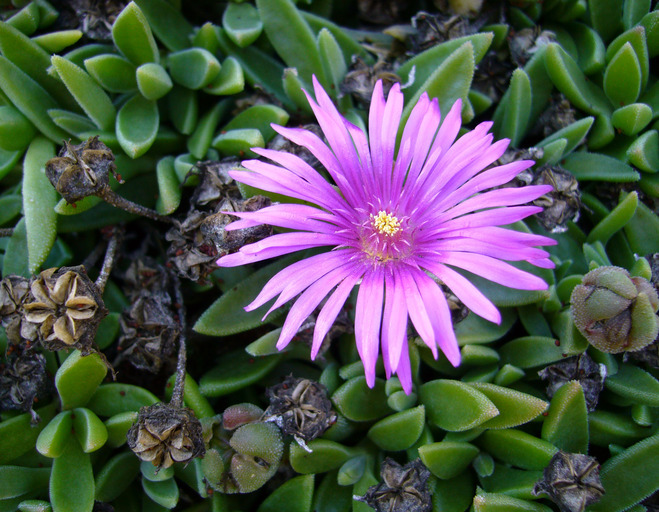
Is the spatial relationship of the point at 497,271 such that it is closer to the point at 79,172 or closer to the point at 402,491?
the point at 402,491

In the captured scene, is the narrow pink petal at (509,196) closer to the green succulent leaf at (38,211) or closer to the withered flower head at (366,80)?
→ the withered flower head at (366,80)

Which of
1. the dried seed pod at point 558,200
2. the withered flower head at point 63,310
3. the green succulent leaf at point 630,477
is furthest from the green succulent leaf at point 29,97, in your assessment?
the green succulent leaf at point 630,477

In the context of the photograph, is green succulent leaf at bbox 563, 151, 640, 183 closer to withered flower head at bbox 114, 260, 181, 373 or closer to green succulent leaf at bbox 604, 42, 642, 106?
green succulent leaf at bbox 604, 42, 642, 106

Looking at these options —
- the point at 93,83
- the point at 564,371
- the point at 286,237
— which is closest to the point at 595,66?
the point at 564,371

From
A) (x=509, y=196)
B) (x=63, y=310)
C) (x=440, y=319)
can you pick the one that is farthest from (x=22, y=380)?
(x=509, y=196)

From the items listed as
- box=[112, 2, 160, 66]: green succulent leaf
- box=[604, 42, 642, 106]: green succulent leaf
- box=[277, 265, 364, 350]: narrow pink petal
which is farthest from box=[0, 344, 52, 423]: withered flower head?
box=[604, 42, 642, 106]: green succulent leaf

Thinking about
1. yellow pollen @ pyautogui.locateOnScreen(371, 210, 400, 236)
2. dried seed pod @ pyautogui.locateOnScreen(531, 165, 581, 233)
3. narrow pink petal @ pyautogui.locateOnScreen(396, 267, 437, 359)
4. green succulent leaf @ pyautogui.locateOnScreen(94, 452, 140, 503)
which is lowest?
green succulent leaf @ pyautogui.locateOnScreen(94, 452, 140, 503)
